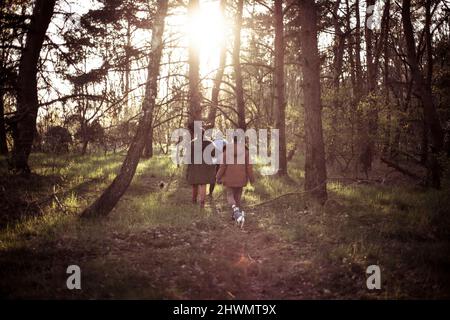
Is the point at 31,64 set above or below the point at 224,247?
above

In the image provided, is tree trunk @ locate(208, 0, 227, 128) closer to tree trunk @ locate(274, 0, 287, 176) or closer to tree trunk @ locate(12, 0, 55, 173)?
tree trunk @ locate(274, 0, 287, 176)

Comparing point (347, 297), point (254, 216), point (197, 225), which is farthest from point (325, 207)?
point (347, 297)

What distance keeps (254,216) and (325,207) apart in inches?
73.3

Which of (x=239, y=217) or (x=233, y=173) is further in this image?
(x=233, y=173)

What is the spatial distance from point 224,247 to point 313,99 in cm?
510

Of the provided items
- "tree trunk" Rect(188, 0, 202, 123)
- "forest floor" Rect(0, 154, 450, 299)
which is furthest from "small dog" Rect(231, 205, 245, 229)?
"tree trunk" Rect(188, 0, 202, 123)

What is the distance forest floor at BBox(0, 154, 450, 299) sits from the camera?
5.47m

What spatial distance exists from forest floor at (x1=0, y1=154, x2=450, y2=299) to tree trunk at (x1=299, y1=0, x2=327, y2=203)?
2.58ft

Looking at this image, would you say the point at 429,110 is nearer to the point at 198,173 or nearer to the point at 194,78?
the point at 194,78

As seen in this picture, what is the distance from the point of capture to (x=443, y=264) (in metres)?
6.11

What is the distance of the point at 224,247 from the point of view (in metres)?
7.44

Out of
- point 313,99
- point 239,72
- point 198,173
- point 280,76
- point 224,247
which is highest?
point 239,72

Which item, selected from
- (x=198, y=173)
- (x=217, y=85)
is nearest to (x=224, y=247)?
(x=198, y=173)
